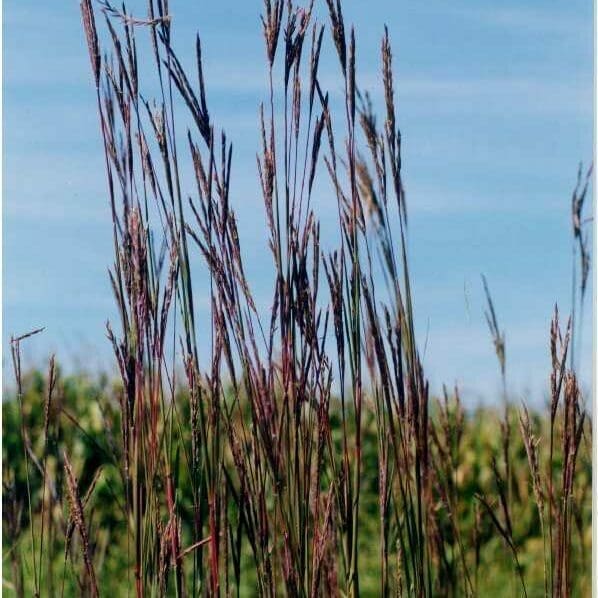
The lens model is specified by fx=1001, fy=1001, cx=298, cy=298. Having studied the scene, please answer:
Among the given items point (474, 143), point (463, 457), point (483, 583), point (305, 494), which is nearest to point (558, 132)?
point (474, 143)

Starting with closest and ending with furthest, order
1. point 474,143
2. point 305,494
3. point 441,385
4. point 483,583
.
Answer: point 305,494 < point 441,385 < point 474,143 < point 483,583

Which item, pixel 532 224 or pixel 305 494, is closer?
pixel 305 494

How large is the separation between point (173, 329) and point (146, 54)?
50 cm

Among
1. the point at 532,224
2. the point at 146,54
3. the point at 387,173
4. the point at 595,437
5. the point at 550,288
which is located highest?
the point at 146,54

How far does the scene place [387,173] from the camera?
1623 millimetres

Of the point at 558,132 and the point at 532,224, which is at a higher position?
the point at 558,132

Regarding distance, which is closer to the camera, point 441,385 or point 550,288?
point 441,385

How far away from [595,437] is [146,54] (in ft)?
3.64

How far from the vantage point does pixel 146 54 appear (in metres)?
1.72

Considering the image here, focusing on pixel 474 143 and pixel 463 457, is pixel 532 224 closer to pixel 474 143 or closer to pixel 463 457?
pixel 474 143

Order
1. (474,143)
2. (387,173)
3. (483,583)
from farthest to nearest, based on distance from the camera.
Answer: (483,583) → (474,143) → (387,173)

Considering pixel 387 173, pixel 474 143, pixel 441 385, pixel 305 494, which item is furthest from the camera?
pixel 474 143

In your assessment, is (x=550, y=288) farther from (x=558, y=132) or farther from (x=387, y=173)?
(x=387, y=173)

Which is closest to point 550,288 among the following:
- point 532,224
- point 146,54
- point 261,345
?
point 532,224
